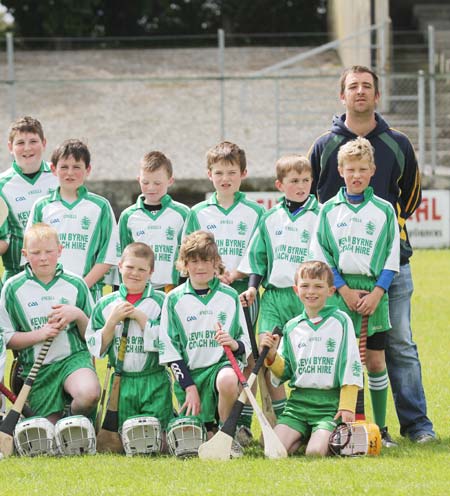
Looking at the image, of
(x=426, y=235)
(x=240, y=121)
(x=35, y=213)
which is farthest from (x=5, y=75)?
(x=35, y=213)

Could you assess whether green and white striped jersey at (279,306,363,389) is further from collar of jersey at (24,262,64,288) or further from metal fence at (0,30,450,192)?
metal fence at (0,30,450,192)

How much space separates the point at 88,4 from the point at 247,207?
22375mm

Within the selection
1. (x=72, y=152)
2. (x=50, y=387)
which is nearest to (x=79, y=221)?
(x=72, y=152)

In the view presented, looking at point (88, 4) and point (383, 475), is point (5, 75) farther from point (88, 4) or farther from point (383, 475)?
point (383, 475)

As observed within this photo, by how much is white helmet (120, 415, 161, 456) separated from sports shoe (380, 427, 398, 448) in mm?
1224

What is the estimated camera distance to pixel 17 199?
23.4 ft

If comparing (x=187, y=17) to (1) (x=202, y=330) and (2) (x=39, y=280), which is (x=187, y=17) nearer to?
(2) (x=39, y=280)

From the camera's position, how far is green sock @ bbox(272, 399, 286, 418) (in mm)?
6523

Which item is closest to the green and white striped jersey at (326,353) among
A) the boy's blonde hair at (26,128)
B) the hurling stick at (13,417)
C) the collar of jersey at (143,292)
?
the collar of jersey at (143,292)

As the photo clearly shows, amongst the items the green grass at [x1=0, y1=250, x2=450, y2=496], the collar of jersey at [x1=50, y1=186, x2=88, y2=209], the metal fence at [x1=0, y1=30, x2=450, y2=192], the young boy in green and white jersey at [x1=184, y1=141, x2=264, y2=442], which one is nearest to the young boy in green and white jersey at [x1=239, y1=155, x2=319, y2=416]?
the young boy in green and white jersey at [x1=184, y1=141, x2=264, y2=442]

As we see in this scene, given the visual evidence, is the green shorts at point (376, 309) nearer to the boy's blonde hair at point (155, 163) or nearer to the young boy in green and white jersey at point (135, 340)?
the young boy in green and white jersey at point (135, 340)

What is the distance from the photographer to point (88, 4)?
92.2 ft

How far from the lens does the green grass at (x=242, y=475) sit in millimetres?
5047

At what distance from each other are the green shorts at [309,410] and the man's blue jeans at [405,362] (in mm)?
524
